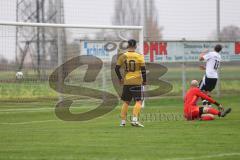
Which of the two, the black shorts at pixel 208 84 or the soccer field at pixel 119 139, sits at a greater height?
the black shorts at pixel 208 84

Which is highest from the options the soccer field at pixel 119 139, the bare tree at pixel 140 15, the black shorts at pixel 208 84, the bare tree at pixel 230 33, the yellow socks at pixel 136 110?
the bare tree at pixel 140 15

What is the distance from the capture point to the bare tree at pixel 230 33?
29484mm

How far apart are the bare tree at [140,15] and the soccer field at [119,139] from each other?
8.45 meters

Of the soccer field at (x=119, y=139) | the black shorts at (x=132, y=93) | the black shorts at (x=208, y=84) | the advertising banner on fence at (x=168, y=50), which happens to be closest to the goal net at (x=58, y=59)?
the advertising banner on fence at (x=168, y=50)

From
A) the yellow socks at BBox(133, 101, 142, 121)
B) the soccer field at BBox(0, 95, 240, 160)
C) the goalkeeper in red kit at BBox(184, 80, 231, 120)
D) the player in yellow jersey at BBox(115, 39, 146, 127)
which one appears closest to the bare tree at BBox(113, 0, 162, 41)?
the soccer field at BBox(0, 95, 240, 160)

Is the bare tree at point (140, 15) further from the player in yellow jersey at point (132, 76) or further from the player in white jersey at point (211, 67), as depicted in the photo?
the player in yellow jersey at point (132, 76)

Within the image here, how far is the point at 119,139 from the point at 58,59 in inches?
417

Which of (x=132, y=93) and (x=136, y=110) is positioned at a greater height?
(x=132, y=93)

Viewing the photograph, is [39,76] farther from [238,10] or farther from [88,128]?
[238,10]

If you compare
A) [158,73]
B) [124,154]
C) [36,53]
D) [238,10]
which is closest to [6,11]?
[36,53]

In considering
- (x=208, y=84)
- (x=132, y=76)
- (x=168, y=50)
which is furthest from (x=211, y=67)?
(x=168, y=50)

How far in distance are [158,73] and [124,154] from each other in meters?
15.8

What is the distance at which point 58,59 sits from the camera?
22938 mm

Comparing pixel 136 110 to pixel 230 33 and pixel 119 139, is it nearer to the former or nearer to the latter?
pixel 119 139
